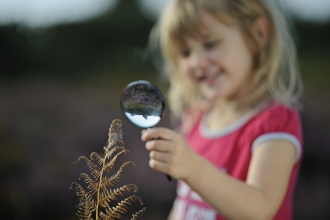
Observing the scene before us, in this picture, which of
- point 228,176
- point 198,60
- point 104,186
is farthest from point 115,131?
point 198,60

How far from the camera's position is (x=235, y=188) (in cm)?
125

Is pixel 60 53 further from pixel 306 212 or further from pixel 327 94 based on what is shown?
pixel 306 212

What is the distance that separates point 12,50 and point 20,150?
293 cm

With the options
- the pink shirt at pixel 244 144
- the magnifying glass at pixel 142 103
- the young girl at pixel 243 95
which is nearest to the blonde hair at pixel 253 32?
the young girl at pixel 243 95

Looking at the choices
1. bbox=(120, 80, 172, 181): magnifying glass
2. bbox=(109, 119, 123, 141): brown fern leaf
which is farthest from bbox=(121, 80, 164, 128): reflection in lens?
bbox=(109, 119, 123, 141): brown fern leaf

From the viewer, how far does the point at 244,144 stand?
167 cm

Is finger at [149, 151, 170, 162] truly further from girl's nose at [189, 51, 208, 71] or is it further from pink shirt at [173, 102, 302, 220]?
girl's nose at [189, 51, 208, 71]

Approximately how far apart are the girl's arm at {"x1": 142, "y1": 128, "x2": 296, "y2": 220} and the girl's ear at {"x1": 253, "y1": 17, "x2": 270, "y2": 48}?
1.64 feet

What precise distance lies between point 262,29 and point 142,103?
3.00ft

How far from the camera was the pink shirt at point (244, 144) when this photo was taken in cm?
156

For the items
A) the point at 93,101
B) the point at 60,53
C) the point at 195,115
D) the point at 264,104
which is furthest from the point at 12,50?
the point at 264,104

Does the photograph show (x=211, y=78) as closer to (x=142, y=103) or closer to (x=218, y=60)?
(x=218, y=60)

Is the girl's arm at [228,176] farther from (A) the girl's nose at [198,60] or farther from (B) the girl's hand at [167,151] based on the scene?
(A) the girl's nose at [198,60]

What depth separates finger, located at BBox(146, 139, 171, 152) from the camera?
111 centimetres
